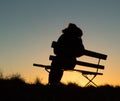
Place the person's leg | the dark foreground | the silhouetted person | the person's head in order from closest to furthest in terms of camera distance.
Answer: the dark foreground
the silhouetted person
the person's leg
the person's head

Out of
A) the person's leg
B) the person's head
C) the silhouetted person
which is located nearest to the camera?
the silhouetted person

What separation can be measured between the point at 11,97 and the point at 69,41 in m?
4.48

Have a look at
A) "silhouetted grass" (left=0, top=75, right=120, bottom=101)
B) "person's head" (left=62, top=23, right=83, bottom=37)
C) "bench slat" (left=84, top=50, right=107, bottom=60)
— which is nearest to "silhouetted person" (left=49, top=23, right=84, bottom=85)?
"person's head" (left=62, top=23, right=83, bottom=37)

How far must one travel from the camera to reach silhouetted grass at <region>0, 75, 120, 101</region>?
822 centimetres

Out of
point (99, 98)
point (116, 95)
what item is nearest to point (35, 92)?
point (99, 98)

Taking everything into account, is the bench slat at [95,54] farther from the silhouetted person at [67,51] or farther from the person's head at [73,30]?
the person's head at [73,30]

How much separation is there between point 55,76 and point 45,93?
10.3ft

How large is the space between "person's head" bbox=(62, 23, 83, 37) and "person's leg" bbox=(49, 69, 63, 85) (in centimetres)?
122

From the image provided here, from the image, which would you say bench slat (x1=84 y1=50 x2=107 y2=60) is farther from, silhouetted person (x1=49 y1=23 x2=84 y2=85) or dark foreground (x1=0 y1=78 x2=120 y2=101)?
dark foreground (x1=0 y1=78 x2=120 y2=101)

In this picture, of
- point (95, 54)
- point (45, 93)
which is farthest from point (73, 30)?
point (45, 93)

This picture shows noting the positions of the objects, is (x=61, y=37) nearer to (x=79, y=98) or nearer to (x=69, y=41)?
(x=69, y=41)

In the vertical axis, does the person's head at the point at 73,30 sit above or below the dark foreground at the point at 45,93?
above

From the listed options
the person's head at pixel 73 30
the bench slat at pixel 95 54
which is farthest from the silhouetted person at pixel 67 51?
the bench slat at pixel 95 54

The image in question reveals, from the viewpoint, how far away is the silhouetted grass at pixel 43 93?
8219mm
